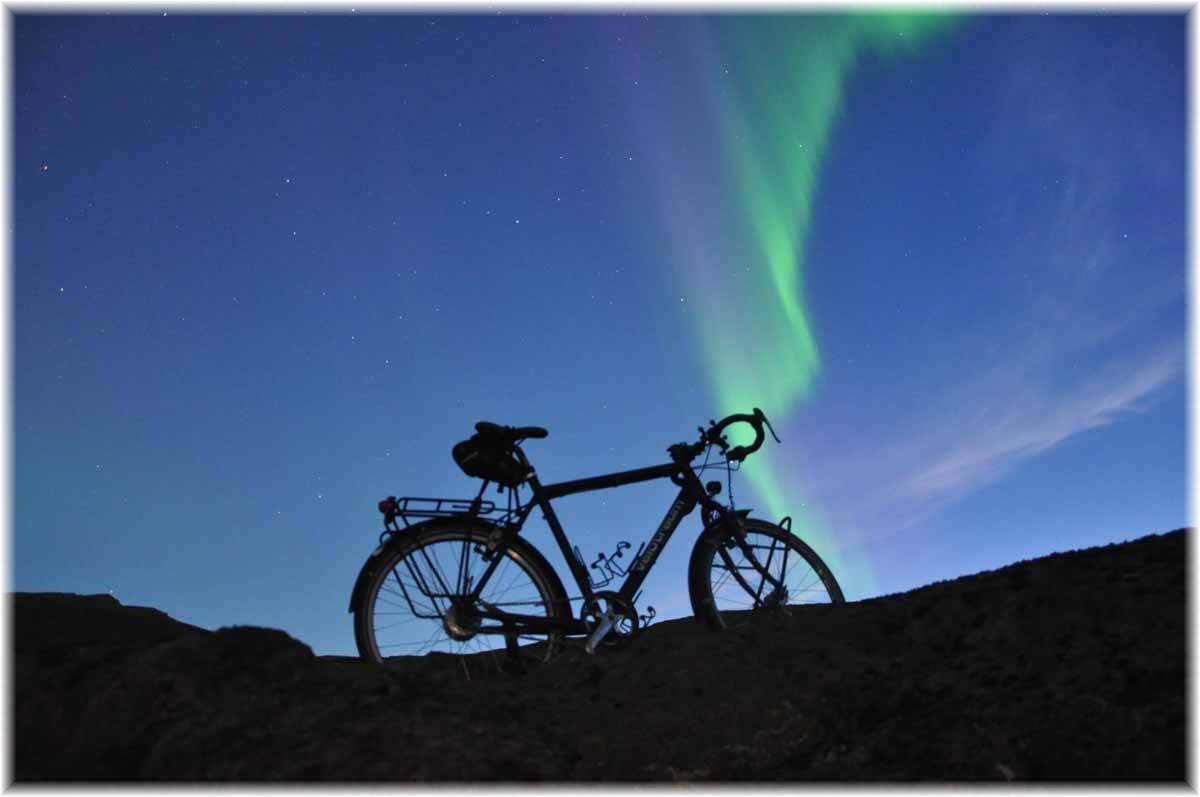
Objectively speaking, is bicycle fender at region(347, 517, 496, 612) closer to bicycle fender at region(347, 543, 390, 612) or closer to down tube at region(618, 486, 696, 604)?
bicycle fender at region(347, 543, 390, 612)

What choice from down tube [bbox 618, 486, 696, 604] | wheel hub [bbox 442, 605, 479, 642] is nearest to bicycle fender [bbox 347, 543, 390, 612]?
wheel hub [bbox 442, 605, 479, 642]

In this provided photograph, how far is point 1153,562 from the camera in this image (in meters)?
5.28

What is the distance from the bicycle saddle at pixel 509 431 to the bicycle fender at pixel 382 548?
0.63 meters

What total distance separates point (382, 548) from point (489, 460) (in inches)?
36.7

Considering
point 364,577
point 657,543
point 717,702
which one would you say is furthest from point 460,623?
point 717,702

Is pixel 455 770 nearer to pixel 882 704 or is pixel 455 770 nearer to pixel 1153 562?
pixel 882 704

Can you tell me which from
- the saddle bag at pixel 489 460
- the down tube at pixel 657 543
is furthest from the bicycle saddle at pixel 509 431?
the down tube at pixel 657 543

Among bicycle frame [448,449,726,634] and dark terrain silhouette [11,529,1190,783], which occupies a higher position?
bicycle frame [448,449,726,634]

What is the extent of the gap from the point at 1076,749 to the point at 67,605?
33.2ft

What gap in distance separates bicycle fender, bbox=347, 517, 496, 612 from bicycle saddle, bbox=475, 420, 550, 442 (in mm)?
627

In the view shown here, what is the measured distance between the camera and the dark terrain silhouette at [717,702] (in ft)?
13.4

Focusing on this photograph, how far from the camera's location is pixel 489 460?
6.46 metres

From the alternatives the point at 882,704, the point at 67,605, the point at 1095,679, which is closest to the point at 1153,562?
the point at 1095,679

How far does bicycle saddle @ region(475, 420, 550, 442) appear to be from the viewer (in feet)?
21.2
